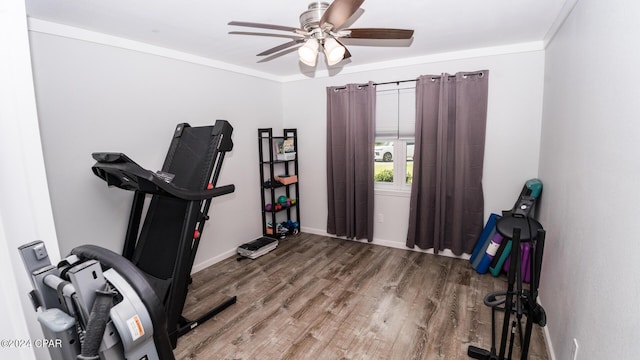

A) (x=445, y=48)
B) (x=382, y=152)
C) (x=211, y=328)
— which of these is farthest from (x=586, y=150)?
(x=211, y=328)

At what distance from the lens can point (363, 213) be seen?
3.85 meters

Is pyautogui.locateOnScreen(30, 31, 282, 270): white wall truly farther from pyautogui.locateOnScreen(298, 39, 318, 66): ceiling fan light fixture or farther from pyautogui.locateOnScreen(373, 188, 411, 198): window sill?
pyautogui.locateOnScreen(373, 188, 411, 198): window sill

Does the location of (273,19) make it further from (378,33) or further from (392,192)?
(392,192)

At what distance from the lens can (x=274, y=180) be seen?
3.96 metres

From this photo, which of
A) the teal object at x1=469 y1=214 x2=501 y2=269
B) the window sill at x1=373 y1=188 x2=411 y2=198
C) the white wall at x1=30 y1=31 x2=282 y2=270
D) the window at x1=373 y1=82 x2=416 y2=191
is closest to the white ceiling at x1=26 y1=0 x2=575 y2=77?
the white wall at x1=30 y1=31 x2=282 y2=270

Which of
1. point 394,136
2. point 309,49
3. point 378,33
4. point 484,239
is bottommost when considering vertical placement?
point 484,239

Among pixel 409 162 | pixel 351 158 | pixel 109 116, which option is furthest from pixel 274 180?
pixel 109 116

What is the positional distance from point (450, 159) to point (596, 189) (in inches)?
77.5

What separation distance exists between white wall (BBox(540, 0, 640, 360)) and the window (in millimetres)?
1503

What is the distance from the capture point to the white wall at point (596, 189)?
39.9 inches

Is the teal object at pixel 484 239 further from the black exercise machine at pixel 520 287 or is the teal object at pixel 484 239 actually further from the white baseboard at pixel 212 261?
the white baseboard at pixel 212 261

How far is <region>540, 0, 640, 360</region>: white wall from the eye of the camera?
1.01 m

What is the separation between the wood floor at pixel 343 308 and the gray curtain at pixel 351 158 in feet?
1.62

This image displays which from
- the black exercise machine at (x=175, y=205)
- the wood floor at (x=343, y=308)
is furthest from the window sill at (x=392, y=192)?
the black exercise machine at (x=175, y=205)
